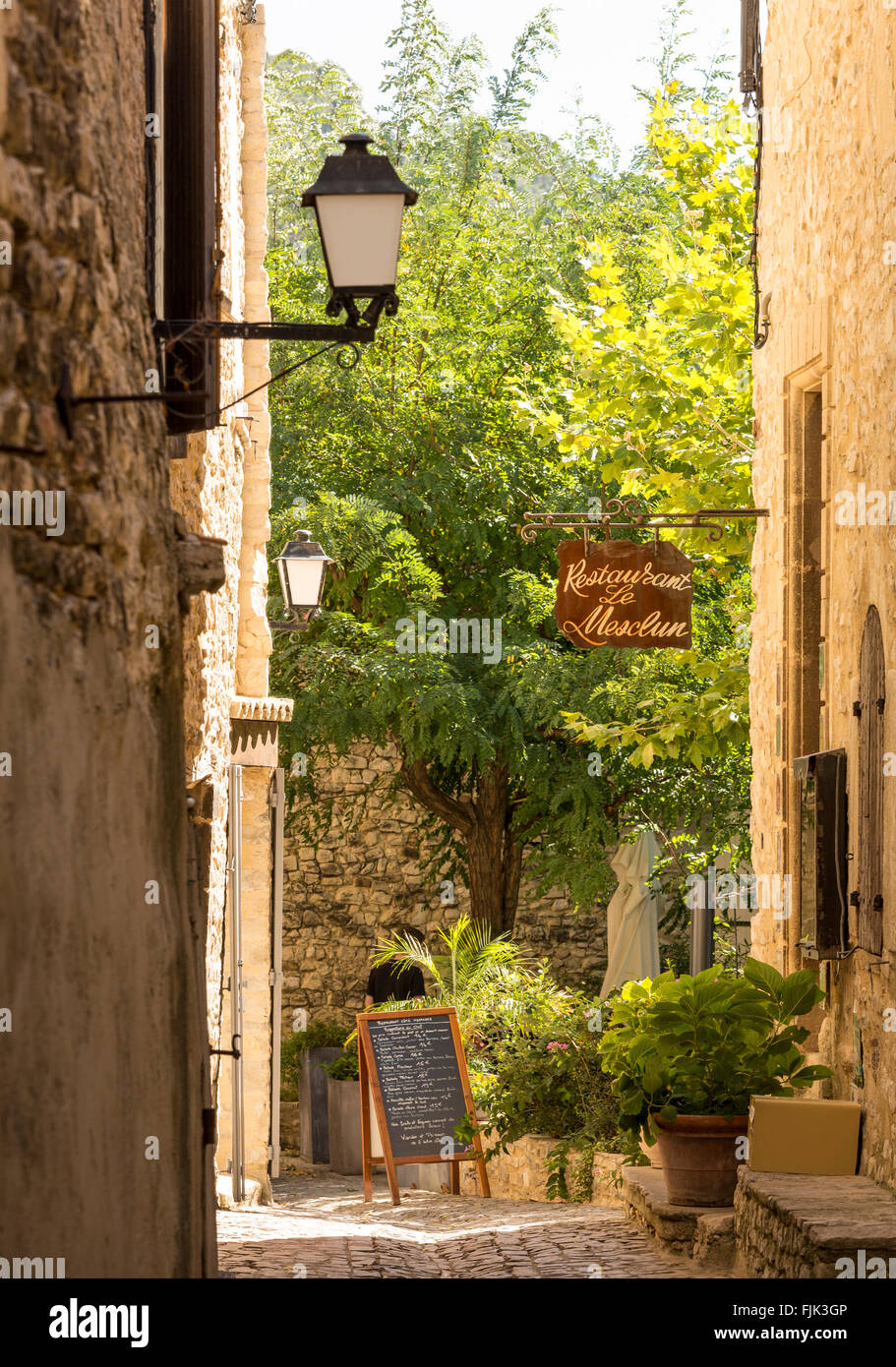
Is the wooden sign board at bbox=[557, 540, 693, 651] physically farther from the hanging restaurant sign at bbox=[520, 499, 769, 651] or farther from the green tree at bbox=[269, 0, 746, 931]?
the green tree at bbox=[269, 0, 746, 931]

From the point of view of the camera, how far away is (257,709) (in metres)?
9.34

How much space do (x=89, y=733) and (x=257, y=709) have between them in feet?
19.5

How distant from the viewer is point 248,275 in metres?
10.2

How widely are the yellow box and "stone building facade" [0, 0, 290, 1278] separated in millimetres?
2263

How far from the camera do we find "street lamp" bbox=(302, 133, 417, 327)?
5309mm

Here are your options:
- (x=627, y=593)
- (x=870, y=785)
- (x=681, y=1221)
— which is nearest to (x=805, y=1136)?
(x=681, y=1221)

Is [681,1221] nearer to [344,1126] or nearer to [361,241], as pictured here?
[361,241]

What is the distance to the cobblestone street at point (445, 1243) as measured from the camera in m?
6.25

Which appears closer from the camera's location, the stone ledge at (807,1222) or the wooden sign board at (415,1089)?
the stone ledge at (807,1222)

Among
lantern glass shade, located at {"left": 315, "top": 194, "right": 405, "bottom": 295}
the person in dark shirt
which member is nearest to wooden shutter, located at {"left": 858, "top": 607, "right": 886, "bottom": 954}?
lantern glass shade, located at {"left": 315, "top": 194, "right": 405, "bottom": 295}

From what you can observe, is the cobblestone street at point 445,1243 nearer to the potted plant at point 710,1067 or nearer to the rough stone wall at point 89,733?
the potted plant at point 710,1067

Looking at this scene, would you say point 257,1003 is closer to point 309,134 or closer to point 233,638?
point 233,638

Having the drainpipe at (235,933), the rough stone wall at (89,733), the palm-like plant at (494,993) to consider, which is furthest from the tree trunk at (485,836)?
the rough stone wall at (89,733)
